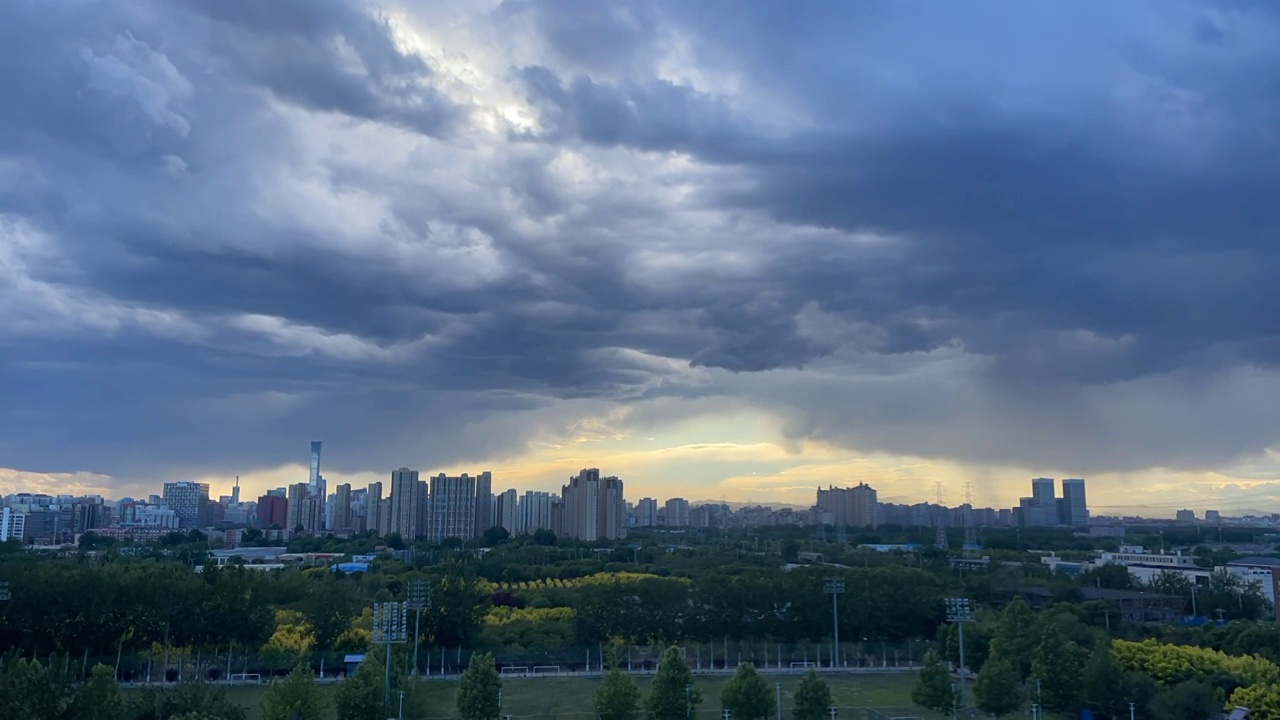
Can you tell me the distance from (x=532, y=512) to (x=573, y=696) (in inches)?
3653

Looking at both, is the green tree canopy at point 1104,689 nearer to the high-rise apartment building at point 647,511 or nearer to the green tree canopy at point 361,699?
the green tree canopy at point 361,699

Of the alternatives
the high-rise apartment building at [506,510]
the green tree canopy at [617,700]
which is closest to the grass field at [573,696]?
the green tree canopy at [617,700]

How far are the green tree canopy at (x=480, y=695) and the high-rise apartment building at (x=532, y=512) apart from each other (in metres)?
95.9

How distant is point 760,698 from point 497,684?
6.95 meters

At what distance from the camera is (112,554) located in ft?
168

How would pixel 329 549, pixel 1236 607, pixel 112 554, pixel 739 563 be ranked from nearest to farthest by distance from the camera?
pixel 1236 607 < pixel 112 554 < pixel 739 563 < pixel 329 549

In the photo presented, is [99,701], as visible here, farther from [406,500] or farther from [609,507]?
[406,500]

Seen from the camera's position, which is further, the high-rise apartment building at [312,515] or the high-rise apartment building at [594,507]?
the high-rise apartment building at [312,515]

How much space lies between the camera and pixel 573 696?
30188mm

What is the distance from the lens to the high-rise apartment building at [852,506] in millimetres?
143250

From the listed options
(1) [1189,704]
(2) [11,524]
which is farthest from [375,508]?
(1) [1189,704]

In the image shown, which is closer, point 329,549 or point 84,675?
point 84,675

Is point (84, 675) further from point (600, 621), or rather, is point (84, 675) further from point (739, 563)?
point (739, 563)

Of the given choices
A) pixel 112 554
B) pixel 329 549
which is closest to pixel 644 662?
pixel 112 554
